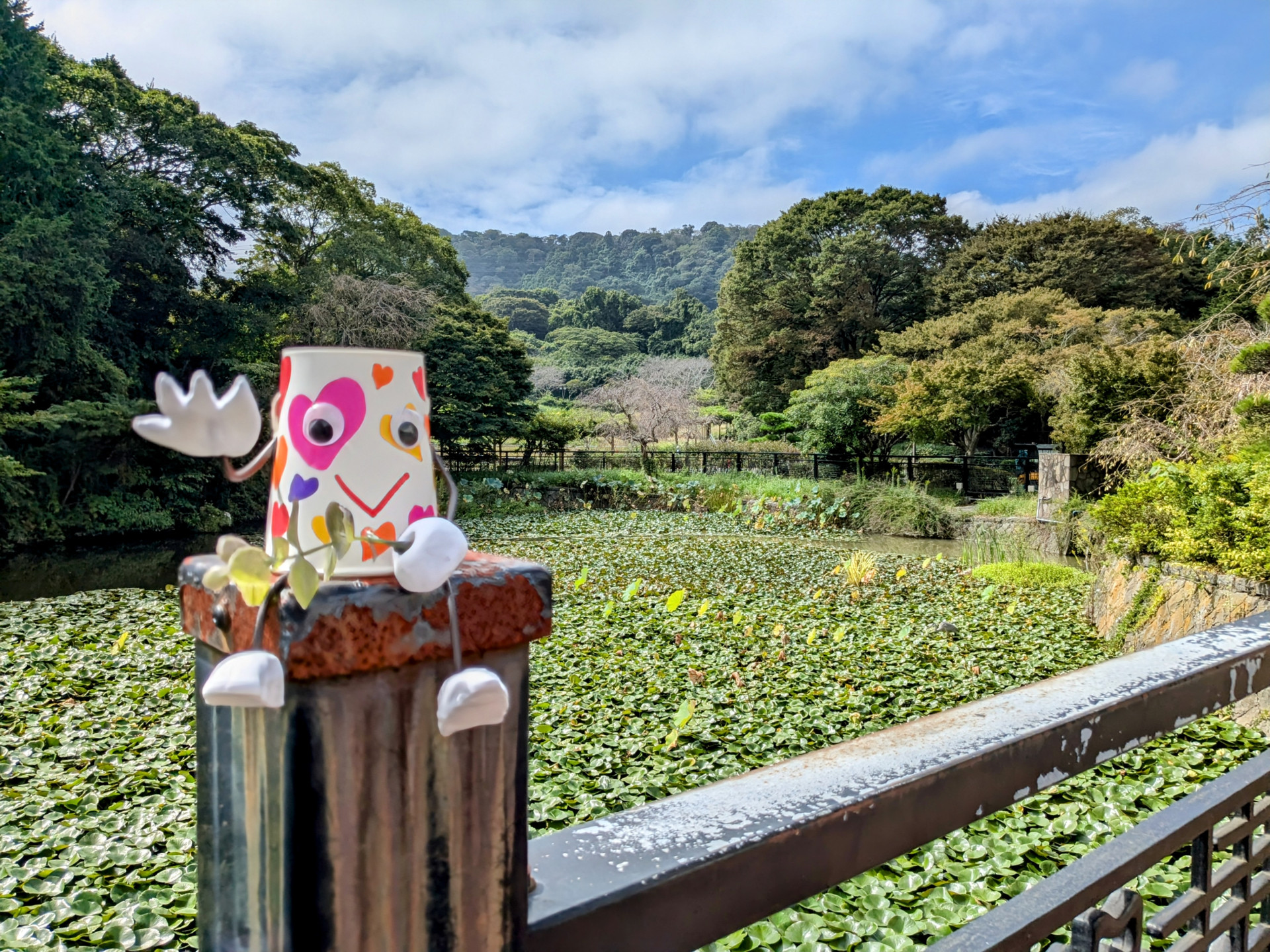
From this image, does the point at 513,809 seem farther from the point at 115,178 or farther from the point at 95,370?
the point at 115,178

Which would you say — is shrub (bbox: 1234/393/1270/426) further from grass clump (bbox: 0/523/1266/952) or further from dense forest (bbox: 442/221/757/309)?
dense forest (bbox: 442/221/757/309)

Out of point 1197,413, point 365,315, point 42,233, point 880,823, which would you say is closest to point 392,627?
point 880,823

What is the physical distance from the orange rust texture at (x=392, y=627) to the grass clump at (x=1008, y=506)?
361 inches

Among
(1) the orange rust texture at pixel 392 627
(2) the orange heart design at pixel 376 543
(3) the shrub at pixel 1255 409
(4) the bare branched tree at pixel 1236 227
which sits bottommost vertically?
(1) the orange rust texture at pixel 392 627

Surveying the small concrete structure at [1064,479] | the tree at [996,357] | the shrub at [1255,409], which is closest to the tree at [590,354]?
the tree at [996,357]

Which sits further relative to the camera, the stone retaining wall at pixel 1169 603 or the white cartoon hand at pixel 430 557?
the stone retaining wall at pixel 1169 603

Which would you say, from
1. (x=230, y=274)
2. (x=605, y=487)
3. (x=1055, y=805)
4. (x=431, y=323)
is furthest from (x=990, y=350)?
(x=230, y=274)

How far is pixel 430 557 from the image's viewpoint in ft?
1.08

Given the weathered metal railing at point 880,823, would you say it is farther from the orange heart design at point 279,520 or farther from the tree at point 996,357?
the tree at point 996,357

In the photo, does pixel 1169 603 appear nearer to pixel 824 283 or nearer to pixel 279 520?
pixel 279 520

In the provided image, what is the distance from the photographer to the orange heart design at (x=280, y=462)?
43cm

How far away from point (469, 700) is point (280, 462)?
21 centimetres

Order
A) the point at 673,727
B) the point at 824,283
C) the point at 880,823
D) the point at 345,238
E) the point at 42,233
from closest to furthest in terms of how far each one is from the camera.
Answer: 1. the point at 880,823
2. the point at 673,727
3. the point at 42,233
4. the point at 345,238
5. the point at 824,283

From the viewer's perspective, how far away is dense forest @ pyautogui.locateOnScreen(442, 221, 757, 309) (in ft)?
163
